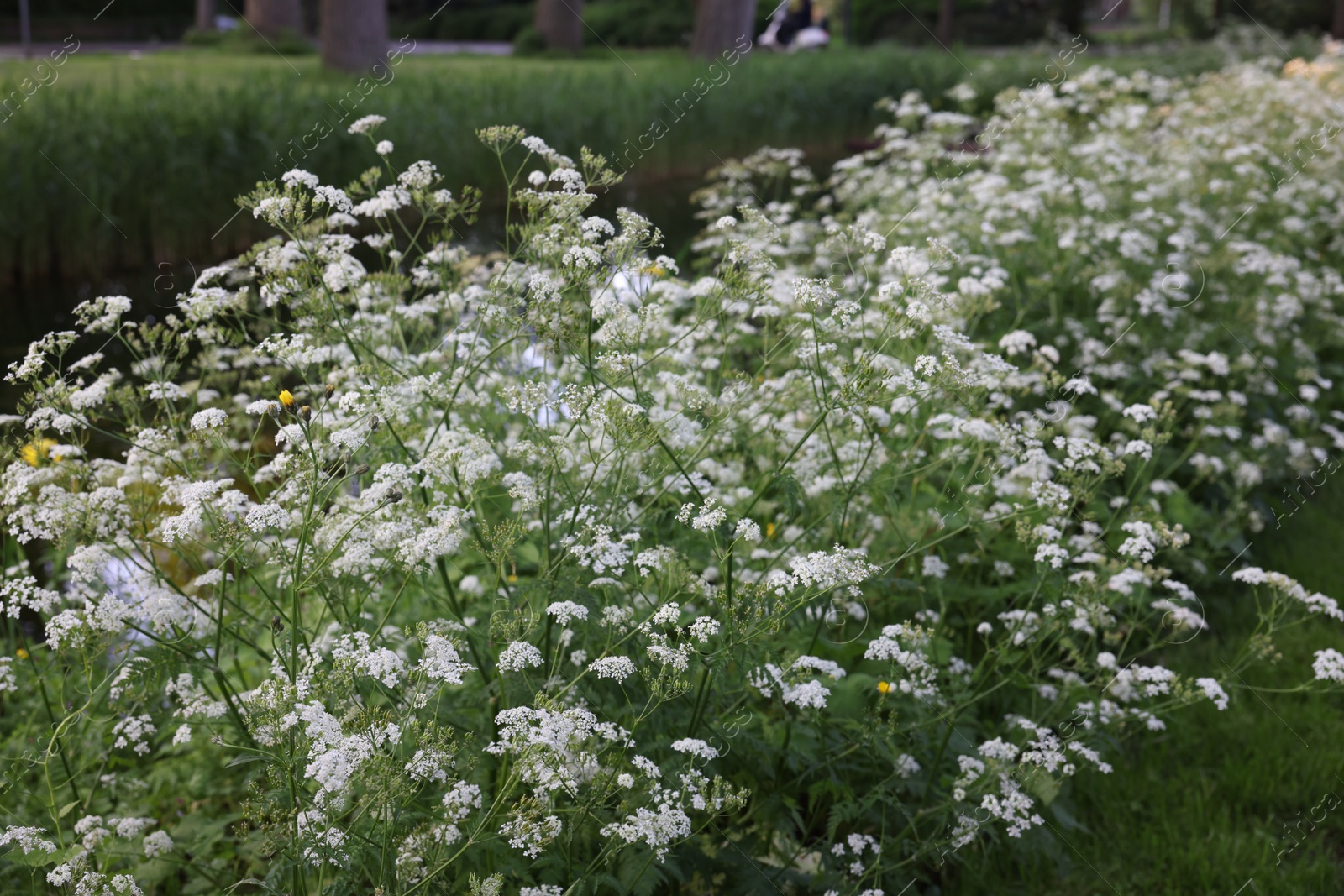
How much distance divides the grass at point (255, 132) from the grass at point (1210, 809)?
4.14m

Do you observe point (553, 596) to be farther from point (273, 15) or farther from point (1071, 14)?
point (1071, 14)

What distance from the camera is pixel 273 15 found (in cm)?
2317

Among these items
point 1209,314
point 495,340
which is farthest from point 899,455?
point 1209,314

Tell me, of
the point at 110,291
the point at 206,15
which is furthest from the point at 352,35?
the point at 206,15

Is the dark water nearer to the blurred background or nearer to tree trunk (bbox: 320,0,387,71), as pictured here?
the blurred background

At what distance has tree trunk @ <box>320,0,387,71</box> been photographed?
579 inches

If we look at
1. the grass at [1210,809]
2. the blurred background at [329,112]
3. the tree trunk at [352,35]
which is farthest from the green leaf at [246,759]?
the tree trunk at [352,35]

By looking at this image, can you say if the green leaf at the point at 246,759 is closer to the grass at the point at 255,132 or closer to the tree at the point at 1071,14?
the grass at the point at 255,132

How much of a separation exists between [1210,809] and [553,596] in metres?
2.45

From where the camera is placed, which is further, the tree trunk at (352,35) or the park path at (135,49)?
the park path at (135,49)

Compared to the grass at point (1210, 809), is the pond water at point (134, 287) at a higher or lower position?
higher

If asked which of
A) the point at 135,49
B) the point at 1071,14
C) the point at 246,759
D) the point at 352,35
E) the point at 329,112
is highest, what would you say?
the point at 1071,14

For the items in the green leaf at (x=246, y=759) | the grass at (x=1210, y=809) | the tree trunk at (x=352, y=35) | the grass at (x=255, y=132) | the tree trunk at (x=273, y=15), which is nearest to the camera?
the green leaf at (x=246, y=759)

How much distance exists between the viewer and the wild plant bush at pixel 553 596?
7.05ft
